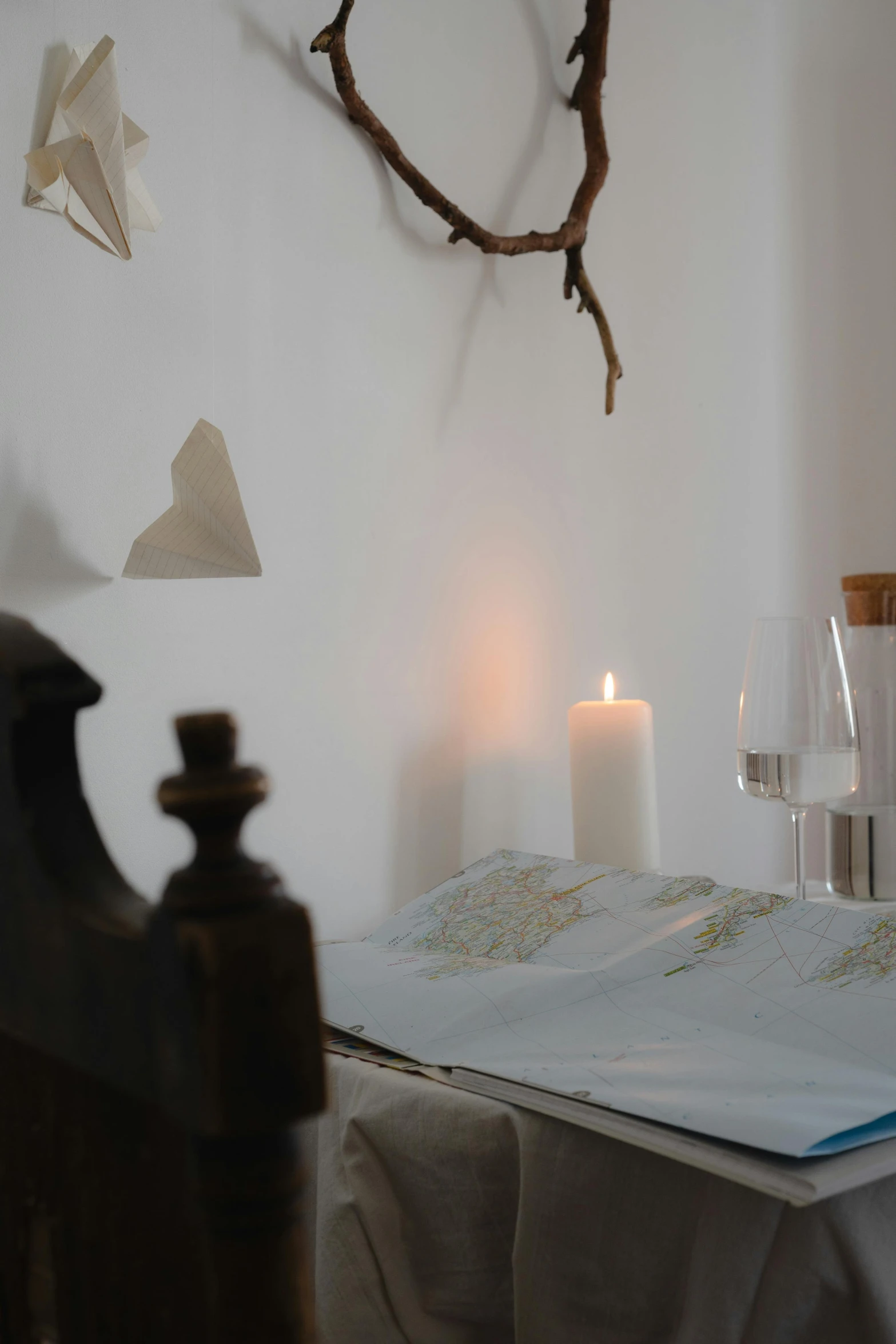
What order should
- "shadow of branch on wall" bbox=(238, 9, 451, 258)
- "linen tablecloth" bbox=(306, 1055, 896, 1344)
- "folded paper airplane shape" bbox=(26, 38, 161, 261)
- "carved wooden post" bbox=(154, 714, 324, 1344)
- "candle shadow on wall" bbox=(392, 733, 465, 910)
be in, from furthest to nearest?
"candle shadow on wall" bbox=(392, 733, 465, 910)
"shadow of branch on wall" bbox=(238, 9, 451, 258)
"folded paper airplane shape" bbox=(26, 38, 161, 261)
"linen tablecloth" bbox=(306, 1055, 896, 1344)
"carved wooden post" bbox=(154, 714, 324, 1344)

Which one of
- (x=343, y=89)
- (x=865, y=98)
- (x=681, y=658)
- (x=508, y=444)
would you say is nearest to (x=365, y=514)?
(x=508, y=444)

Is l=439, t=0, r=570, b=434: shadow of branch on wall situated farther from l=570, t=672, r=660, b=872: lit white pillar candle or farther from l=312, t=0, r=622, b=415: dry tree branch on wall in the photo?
l=570, t=672, r=660, b=872: lit white pillar candle

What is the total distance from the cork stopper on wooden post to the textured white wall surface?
23 cm

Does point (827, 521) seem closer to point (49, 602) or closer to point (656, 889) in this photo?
point (656, 889)

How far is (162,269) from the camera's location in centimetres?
69

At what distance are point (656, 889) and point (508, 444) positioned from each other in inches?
18.8

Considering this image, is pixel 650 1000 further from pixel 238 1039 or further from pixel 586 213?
pixel 586 213

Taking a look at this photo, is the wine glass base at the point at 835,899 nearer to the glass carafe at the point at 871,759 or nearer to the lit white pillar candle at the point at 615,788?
the glass carafe at the point at 871,759

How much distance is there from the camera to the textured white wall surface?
66 centimetres

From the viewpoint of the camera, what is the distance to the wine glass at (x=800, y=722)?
0.77m

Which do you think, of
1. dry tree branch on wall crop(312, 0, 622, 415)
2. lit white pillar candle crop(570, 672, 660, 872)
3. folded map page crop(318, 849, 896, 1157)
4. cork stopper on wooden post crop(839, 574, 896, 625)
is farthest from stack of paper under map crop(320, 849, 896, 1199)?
dry tree branch on wall crop(312, 0, 622, 415)

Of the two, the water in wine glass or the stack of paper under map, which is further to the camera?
the water in wine glass

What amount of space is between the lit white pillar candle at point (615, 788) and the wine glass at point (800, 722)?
8 cm

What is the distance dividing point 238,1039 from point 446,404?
2.60 ft
